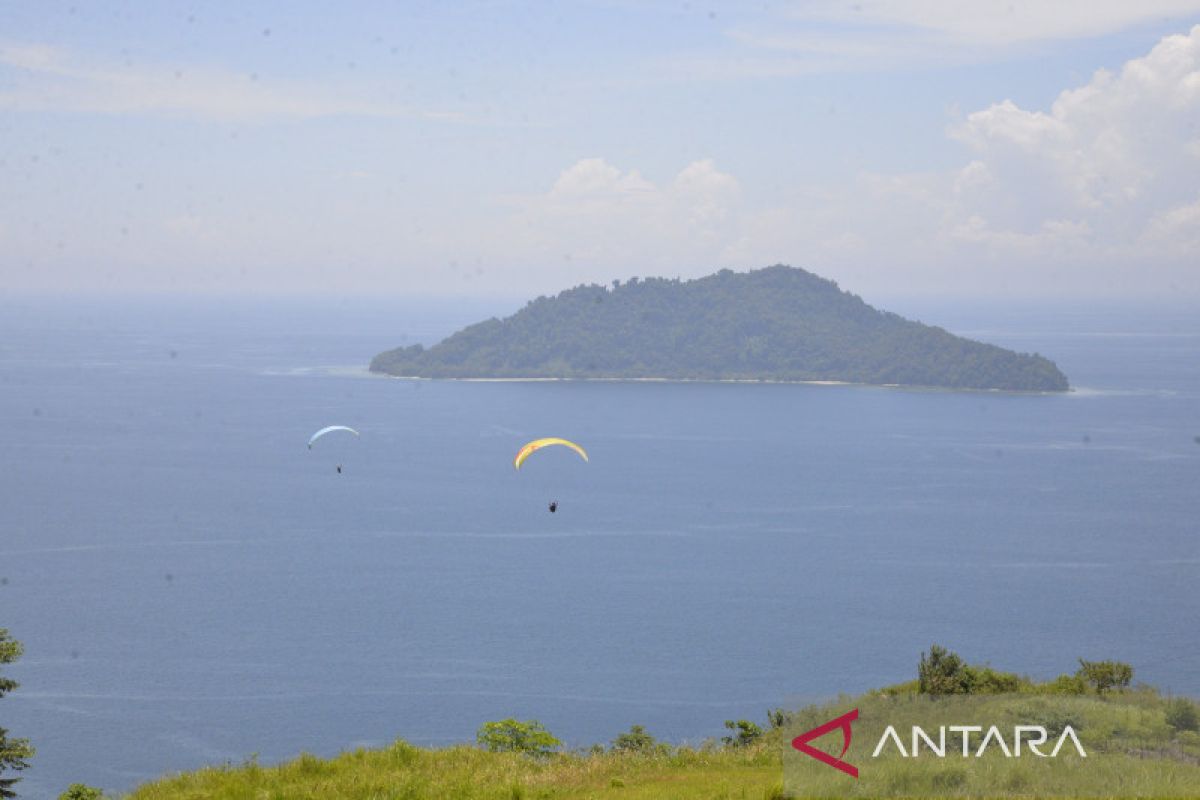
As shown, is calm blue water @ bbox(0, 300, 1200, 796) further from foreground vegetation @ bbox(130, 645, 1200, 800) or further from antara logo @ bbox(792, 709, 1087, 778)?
antara logo @ bbox(792, 709, 1087, 778)

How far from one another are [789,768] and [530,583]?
8665cm

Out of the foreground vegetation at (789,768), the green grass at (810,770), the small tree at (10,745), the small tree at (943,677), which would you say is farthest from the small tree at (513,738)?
the small tree at (10,745)

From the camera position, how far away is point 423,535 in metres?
115

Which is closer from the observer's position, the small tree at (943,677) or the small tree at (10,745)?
the small tree at (10,745)

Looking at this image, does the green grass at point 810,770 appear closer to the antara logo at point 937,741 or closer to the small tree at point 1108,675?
the antara logo at point 937,741

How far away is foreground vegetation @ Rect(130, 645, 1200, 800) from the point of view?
12102 millimetres

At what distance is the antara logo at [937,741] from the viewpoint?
12.7 meters

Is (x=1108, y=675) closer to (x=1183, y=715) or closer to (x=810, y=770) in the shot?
(x=1183, y=715)

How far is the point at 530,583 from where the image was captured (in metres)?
98.2

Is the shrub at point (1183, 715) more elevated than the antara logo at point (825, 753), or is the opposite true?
the antara logo at point (825, 753)

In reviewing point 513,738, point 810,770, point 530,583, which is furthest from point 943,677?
point 530,583

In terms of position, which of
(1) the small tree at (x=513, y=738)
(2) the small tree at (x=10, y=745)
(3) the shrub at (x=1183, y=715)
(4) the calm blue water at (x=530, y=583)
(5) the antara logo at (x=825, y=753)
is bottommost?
(4) the calm blue water at (x=530, y=583)

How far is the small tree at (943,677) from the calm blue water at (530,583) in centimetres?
4407

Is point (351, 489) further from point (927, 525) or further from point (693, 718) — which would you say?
point (693, 718)
